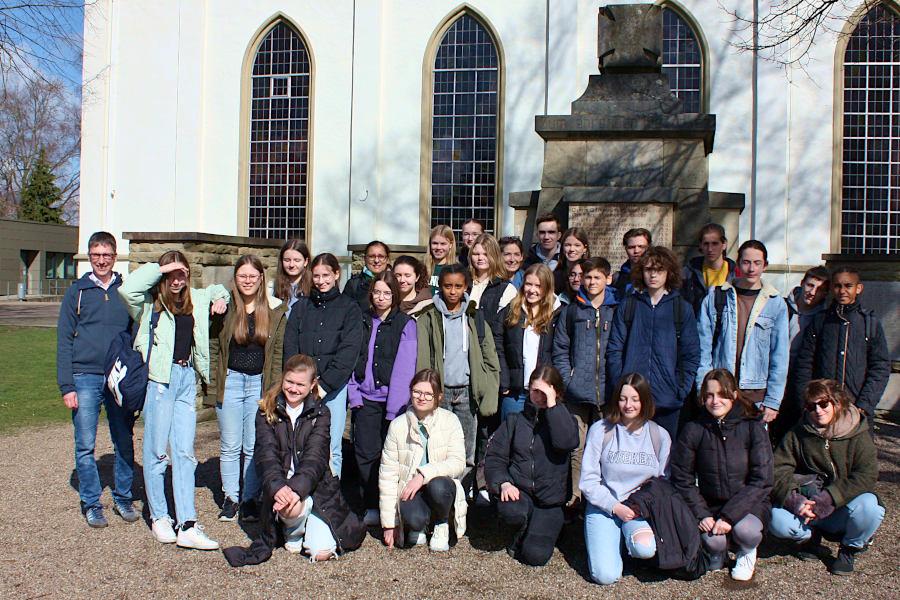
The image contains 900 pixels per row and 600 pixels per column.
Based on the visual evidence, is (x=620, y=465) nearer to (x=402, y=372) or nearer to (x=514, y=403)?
(x=514, y=403)

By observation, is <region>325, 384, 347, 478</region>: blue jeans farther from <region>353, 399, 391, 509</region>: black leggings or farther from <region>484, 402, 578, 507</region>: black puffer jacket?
<region>484, 402, 578, 507</region>: black puffer jacket

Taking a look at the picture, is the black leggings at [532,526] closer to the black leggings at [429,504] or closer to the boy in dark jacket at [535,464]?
the boy in dark jacket at [535,464]

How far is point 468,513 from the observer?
19.7 feet

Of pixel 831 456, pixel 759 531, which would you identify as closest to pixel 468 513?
pixel 759 531

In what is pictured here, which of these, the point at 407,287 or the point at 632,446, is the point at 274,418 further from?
the point at 632,446

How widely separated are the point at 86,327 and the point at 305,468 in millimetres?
1902

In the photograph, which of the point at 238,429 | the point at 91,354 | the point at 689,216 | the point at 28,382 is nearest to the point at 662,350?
the point at 689,216

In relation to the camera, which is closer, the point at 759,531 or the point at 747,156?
the point at 759,531

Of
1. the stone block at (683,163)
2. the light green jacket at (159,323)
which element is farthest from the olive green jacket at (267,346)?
the stone block at (683,163)

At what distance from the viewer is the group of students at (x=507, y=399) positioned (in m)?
5.02

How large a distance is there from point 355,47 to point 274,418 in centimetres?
1357

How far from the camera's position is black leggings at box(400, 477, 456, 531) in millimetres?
5246

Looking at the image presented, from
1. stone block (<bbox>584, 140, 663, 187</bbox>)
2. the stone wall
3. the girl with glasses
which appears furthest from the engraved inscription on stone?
the stone wall

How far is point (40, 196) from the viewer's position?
54188mm
